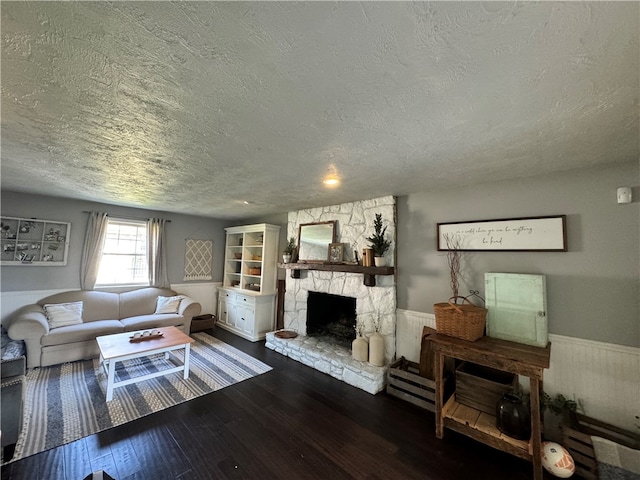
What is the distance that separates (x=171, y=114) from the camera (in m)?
1.47

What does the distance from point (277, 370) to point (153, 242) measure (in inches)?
136

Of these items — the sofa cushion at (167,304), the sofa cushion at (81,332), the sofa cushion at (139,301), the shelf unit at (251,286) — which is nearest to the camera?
the sofa cushion at (81,332)

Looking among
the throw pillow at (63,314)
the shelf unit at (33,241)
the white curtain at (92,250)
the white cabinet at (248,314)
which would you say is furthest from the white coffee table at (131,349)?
the shelf unit at (33,241)

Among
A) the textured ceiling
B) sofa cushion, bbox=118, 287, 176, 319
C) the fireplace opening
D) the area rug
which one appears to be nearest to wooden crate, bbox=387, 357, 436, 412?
the fireplace opening

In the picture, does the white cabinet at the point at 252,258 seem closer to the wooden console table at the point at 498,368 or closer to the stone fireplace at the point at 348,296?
the stone fireplace at the point at 348,296

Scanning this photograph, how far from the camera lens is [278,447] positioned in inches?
80.3

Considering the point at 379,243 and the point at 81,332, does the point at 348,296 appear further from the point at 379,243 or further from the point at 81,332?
the point at 81,332

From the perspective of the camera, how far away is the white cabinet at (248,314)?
457cm

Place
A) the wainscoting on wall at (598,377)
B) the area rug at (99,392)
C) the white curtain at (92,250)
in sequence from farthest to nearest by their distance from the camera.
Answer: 1. the white curtain at (92,250)
2. the area rug at (99,392)
3. the wainscoting on wall at (598,377)

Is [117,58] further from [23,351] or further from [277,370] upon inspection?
[23,351]

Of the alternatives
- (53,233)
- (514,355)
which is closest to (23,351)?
(53,233)

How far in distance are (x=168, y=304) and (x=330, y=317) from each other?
2860mm

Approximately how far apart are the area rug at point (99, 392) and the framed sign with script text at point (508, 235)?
2.88 meters

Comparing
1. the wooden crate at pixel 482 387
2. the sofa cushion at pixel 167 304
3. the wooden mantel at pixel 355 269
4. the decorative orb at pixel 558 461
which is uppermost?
the wooden mantel at pixel 355 269
